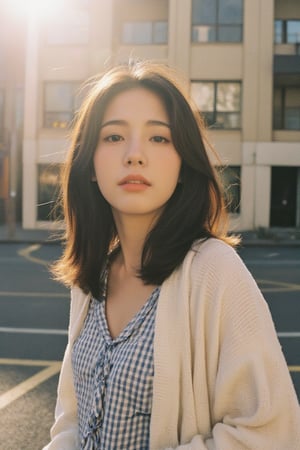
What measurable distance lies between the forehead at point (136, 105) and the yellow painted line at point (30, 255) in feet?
40.7

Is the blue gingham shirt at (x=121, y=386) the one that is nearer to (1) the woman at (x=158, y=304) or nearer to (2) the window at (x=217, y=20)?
(1) the woman at (x=158, y=304)

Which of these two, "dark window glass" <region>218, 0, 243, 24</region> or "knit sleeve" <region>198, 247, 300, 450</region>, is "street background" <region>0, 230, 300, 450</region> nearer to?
"knit sleeve" <region>198, 247, 300, 450</region>

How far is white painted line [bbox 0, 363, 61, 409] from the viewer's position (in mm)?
4766

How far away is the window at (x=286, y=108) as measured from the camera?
25.5 m

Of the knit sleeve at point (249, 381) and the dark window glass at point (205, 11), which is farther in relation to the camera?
the dark window glass at point (205, 11)

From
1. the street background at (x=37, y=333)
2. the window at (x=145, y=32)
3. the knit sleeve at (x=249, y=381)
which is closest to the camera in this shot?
the knit sleeve at (x=249, y=381)

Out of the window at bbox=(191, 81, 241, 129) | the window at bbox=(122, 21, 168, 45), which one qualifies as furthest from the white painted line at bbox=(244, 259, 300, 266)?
the window at bbox=(122, 21, 168, 45)

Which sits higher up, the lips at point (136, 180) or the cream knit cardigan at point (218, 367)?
the lips at point (136, 180)

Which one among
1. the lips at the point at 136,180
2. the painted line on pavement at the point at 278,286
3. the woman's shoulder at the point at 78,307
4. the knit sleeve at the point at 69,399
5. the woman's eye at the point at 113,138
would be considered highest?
the woman's eye at the point at 113,138

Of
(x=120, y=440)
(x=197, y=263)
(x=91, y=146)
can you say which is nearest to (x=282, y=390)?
(x=197, y=263)

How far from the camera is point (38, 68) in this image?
25641 millimetres

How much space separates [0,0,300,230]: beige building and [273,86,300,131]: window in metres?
0.04

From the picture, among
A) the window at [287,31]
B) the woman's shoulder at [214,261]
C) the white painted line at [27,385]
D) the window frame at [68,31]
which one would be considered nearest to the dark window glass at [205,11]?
the window at [287,31]

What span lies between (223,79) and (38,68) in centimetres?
778
